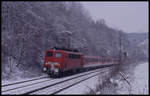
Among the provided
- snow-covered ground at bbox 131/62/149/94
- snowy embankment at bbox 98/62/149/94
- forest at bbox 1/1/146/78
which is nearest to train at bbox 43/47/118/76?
forest at bbox 1/1/146/78

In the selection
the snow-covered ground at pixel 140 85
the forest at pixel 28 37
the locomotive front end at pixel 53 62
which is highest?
the forest at pixel 28 37

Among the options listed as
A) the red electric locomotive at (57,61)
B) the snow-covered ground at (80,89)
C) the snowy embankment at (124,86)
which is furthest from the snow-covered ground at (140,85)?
the red electric locomotive at (57,61)

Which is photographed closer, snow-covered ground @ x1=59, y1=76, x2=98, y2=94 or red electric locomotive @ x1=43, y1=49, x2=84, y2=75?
snow-covered ground @ x1=59, y1=76, x2=98, y2=94

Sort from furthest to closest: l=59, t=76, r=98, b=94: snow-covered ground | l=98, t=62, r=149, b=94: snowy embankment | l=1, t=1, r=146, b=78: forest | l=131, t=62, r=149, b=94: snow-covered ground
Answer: l=1, t=1, r=146, b=78: forest
l=59, t=76, r=98, b=94: snow-covered ground
l=131, t=62, r=149, b=94: snow-covered ground
l=98, t=62, r=149, b=94: snowy embankment

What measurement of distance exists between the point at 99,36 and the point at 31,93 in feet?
180

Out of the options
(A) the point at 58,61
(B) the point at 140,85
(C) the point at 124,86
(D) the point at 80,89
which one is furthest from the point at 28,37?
(B) the point at 140,85

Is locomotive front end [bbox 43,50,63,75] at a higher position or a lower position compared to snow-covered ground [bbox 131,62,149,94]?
higher

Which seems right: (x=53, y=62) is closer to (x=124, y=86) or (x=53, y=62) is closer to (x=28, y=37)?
(x=28, y=37)

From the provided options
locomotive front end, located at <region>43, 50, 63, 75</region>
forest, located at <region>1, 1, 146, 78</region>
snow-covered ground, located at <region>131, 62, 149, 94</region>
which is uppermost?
forest, located at <region>1, 1, 146, 78</region>

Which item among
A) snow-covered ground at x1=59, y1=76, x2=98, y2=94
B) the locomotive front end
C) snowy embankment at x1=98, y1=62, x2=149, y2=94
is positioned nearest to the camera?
snowy embankment at x1=98, y1=62, x2=149, y2=94

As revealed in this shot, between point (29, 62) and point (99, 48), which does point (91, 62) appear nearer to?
point (29, 62)

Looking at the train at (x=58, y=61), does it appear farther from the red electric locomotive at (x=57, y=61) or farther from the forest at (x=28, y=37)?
the forest at (x=28, y=37)

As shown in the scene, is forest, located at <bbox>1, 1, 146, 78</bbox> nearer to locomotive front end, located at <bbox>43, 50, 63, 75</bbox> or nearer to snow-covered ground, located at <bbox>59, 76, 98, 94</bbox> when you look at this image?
locomotive front end, located at <bbox>43, 50, 63, 75</bbox>

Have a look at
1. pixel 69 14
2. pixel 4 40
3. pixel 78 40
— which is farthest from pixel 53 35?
pixel 69 14
